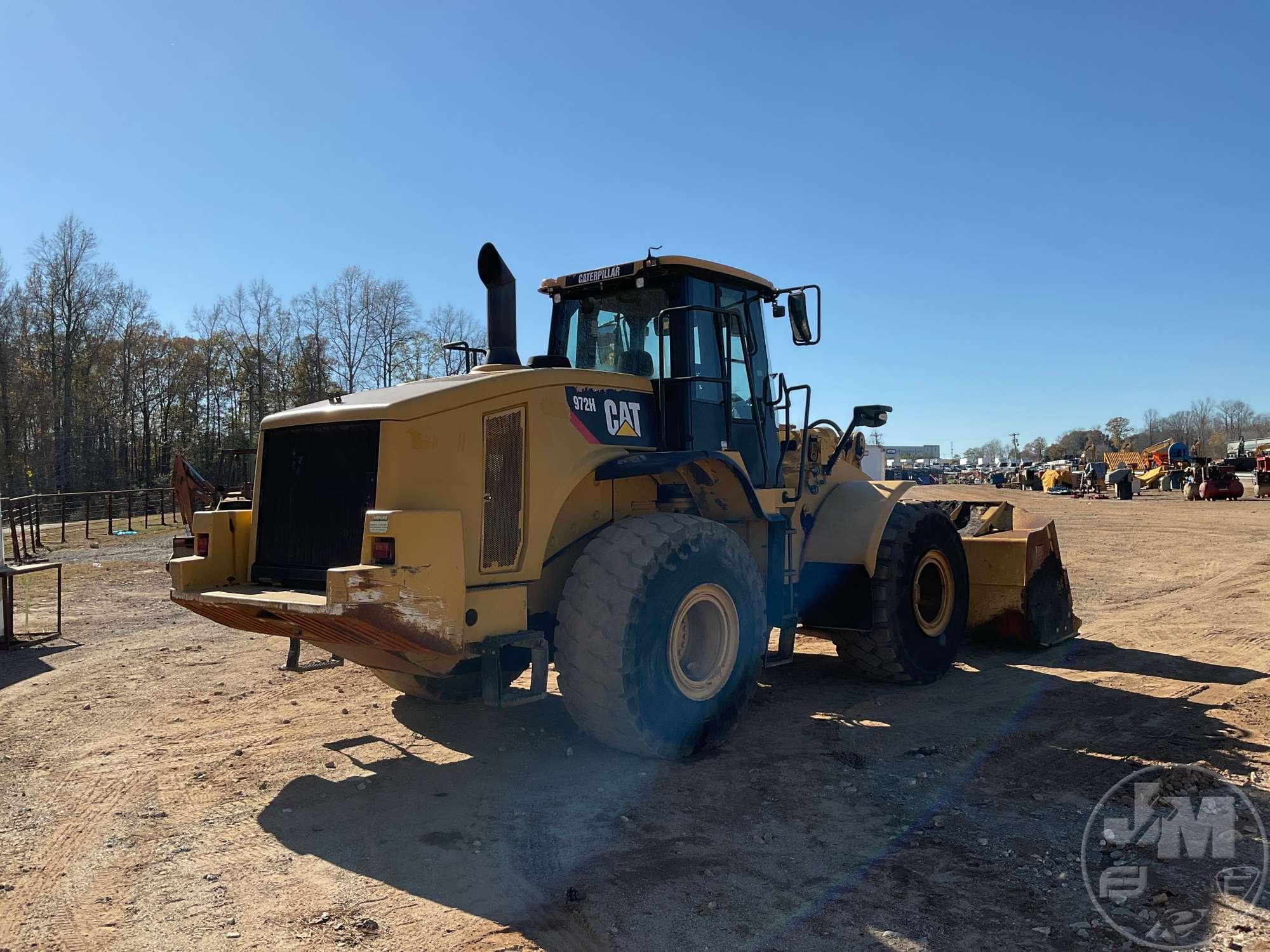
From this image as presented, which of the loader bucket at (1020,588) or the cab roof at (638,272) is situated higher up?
the cab roof at (638,272)

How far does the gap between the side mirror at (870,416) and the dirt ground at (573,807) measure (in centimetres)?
218

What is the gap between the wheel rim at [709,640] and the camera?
209 inches

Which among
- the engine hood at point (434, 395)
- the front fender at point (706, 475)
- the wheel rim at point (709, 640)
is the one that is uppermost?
the engine hood at point (434, 395)

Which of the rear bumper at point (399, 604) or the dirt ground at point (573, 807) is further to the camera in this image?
the rear bumper at point (399, 604)

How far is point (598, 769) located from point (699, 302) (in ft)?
11.0

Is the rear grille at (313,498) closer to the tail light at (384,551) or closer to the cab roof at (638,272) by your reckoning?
the tail light at (384,551)

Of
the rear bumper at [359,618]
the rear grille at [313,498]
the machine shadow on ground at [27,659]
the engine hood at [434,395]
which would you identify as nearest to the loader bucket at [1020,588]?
the engine hood at [434,395]

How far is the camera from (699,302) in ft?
20.9

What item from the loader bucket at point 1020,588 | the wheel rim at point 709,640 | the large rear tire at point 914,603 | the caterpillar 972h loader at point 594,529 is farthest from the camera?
the loader bucket at point 1020,588

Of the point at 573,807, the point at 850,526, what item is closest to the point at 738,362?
the point at 850,526

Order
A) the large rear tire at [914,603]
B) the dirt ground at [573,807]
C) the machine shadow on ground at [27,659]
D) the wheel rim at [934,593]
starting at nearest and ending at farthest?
the dirt ground at [573,807] < the large rear tire at [914,603] < the wheel rim at [934,593] < the machine shadow on ground at [27,659]

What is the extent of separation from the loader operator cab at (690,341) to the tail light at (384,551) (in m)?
2.16

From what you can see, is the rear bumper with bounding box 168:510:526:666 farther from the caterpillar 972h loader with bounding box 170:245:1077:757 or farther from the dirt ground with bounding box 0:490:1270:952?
the dirt ground with bounding box 0:490:1270:952

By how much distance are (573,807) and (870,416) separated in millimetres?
4120
